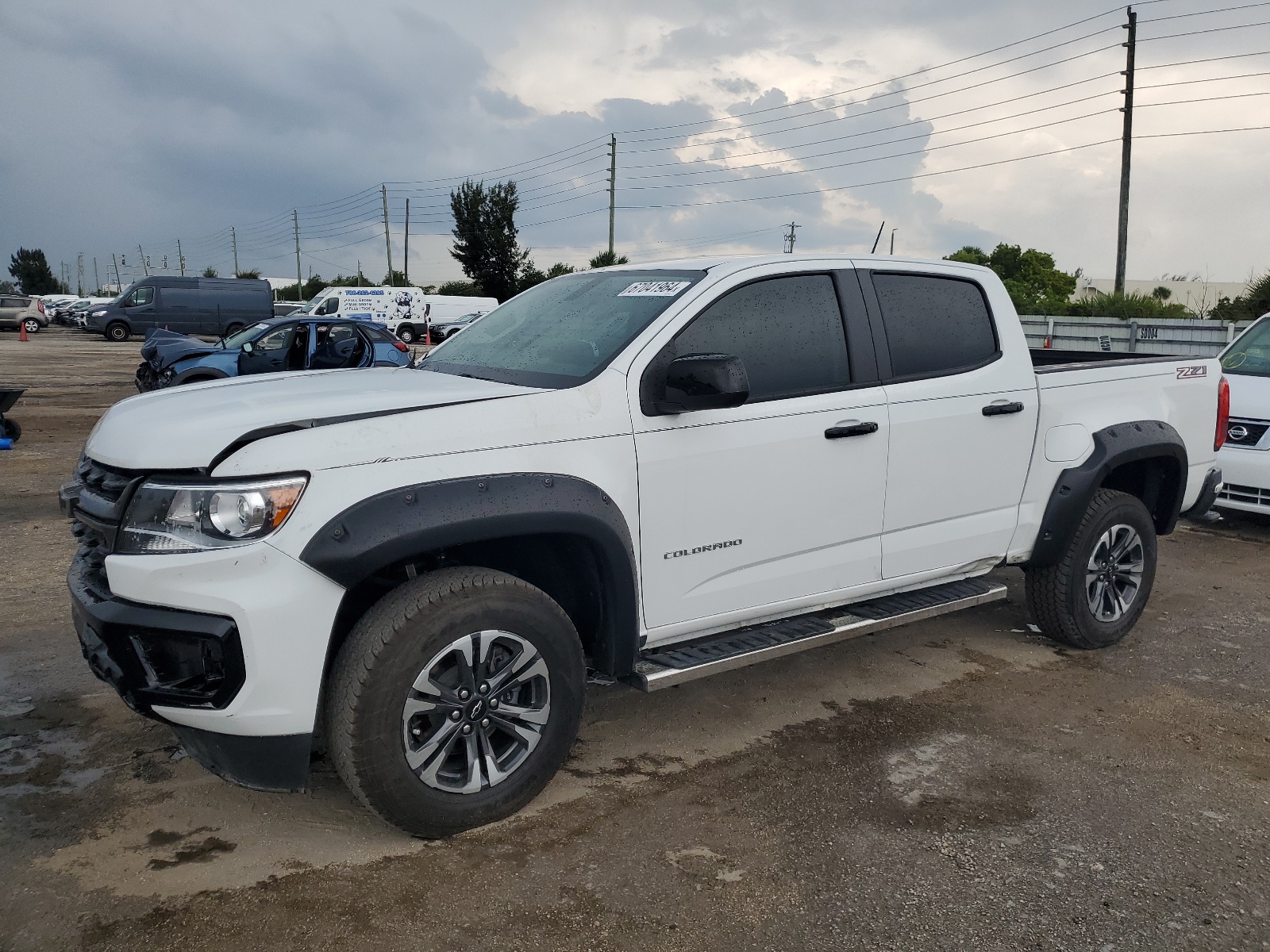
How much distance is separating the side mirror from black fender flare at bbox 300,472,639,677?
405mm

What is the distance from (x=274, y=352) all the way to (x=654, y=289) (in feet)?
36.5

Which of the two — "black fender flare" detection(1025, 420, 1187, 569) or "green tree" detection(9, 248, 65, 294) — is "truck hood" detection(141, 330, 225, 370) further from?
"green tree" detection(9, 248, 65, 294)

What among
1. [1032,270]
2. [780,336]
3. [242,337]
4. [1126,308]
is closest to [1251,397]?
[780,336]

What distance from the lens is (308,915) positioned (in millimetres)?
2797

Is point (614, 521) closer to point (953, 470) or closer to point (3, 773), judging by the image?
point (953, 470)

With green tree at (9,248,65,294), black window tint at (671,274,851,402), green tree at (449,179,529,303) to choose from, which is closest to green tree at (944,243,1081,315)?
green tree at (449,179,529,303)

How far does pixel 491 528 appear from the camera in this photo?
10.00ft

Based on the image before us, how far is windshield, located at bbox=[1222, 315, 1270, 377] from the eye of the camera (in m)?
8.17

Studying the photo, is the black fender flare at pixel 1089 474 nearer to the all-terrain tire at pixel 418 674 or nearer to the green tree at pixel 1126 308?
the all-terrain tire at pixel 418 674

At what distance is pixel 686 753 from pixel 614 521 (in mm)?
1116

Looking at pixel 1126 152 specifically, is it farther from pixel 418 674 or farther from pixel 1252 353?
pixel 418 674

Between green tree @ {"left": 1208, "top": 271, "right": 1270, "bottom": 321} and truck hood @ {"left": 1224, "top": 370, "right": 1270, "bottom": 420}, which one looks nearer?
truck hood @ {"left": 1224, "top": 370, "right": 1270, "bottom": 420}

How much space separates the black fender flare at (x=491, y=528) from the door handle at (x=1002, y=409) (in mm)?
1932

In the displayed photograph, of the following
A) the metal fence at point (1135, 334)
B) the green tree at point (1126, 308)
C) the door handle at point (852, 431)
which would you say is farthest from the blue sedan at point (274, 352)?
the green tree at point (1126, 308)
